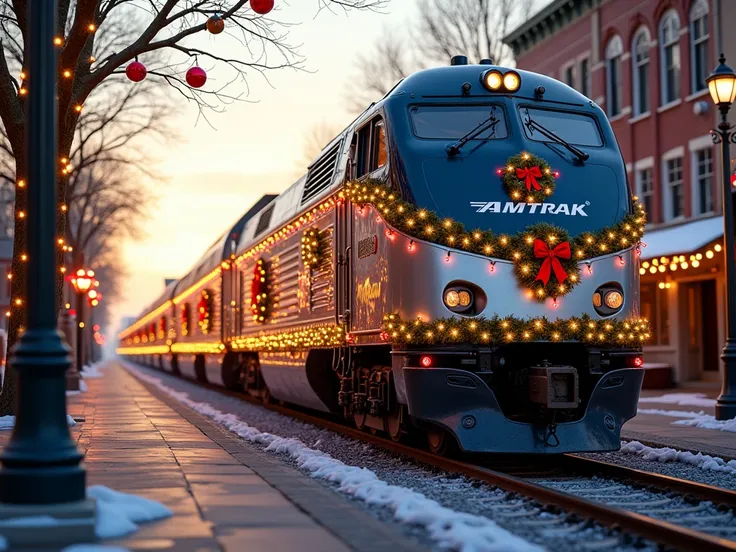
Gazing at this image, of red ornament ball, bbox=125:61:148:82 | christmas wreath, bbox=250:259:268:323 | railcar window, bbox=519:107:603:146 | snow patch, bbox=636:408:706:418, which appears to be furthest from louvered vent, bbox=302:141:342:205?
snow patch, bbox=636:408:706:418

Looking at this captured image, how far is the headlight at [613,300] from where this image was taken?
10391 mm

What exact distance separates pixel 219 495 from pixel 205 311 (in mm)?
20310

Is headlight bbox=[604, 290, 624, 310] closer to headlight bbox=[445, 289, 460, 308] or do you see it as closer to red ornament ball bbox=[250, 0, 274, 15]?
headlight bbox=[445, 289, 460, 308]

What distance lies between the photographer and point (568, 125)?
11.4 meters

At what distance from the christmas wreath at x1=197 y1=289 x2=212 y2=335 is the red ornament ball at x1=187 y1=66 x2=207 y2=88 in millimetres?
12763

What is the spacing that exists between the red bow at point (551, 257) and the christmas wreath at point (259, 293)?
363 inches

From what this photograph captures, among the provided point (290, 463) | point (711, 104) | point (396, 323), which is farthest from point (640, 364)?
point (711, 104)

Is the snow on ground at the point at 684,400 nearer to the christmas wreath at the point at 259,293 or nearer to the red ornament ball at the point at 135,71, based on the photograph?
the christmas wreath at the point at 259,293

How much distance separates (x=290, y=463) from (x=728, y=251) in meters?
7.99

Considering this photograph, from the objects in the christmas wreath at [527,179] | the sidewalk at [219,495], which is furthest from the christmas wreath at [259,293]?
the christmas wreath at [527,179]

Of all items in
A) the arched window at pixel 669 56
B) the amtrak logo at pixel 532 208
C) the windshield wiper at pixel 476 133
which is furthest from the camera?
the arched window at pixel 669 56

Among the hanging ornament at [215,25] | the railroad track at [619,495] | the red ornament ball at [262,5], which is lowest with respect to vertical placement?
the railroad track at [619,495]

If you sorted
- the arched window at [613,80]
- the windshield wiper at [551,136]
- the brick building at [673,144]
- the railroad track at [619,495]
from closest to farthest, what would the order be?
the railroad track at [619,495], the windshield wiper at [551,136], the brick building at [673,144], the arched window at [613,80]

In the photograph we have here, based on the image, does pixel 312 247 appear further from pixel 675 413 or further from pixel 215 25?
pixel 675 413
